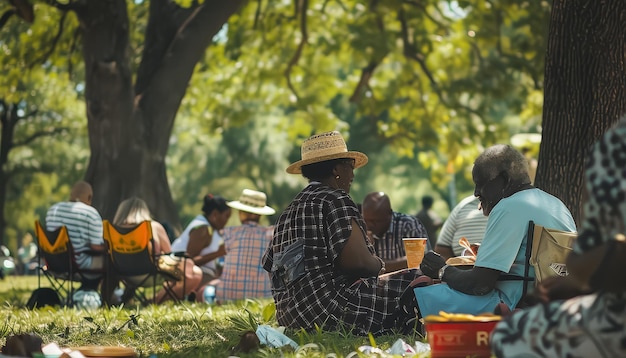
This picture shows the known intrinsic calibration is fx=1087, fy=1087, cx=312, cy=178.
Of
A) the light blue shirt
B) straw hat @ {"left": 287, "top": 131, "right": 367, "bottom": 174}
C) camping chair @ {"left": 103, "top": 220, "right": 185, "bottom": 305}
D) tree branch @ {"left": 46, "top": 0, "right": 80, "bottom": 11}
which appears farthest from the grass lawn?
tree branch @ {"left": 46, "top": 0, "right": 80, "bottom": 11}

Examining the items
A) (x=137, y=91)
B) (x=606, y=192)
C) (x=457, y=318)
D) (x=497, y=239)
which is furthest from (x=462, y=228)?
(x=137, y=91)

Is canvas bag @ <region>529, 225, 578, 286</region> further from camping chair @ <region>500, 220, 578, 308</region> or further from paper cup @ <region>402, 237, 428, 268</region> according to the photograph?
paper cup @ <region>402, 237, 428, 268</region>

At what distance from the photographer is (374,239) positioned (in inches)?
418

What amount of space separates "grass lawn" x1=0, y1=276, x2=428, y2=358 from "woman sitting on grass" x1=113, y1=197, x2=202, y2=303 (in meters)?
1.73

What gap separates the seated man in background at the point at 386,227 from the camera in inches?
413

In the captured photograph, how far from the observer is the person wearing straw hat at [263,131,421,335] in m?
7.44

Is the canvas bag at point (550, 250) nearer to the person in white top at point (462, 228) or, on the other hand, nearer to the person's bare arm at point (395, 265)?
the person in white top at point (462, 228)

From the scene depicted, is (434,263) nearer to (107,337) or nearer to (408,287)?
(408,287)

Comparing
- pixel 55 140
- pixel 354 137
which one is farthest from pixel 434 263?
pixel 354 137

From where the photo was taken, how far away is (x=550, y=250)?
6.37 meters

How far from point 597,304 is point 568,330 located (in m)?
0.16

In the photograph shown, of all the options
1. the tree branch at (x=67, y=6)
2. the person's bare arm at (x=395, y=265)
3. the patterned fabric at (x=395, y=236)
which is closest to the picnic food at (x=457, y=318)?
the person's bare arm at (x=395, y=265)

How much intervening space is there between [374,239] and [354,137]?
116 feet

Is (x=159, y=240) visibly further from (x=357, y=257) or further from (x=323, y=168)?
(x=357, y=257)
